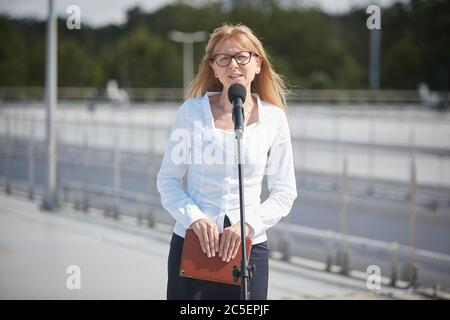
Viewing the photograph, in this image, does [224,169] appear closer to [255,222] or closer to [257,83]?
[255,222]

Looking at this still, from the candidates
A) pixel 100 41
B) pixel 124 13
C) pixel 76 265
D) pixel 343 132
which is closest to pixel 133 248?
pixel 76 265

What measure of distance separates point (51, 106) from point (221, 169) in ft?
29.4

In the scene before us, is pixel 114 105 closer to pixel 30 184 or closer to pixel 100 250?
pixel 30 184

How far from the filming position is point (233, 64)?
A: 312 cm

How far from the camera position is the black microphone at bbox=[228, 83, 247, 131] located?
9.49 ft

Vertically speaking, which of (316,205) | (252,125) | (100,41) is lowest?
(316,205)

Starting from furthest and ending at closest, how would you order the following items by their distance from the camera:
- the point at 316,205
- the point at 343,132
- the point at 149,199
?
the point at 343,132, the point at 316,205, the point at 149,199

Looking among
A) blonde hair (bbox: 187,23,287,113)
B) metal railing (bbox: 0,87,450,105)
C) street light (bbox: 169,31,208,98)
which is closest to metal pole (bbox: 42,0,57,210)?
blonde hair (bbox: 187,23,287,113)

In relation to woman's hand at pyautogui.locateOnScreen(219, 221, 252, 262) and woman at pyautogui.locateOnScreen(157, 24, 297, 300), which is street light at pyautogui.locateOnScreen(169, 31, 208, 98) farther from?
woman's hand at pyautogui.locateOnScreen(219, 221, 252, 262)

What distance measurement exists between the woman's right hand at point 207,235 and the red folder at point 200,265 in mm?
37

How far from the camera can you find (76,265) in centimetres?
754

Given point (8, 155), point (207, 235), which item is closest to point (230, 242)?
point (207, 235)

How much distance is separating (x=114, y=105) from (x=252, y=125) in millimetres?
40002
